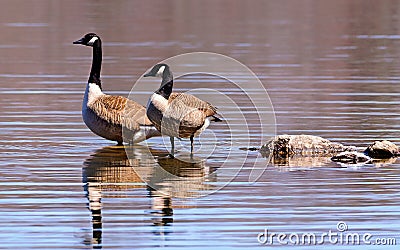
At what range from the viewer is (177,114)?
534 inches

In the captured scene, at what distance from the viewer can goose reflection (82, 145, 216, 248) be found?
1004cm

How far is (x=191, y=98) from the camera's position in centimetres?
1386

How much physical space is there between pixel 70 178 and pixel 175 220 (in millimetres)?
2363

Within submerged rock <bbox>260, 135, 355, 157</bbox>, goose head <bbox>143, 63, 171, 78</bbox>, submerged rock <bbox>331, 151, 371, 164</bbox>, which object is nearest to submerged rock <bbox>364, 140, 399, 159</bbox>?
submerged rock <bbox>331, 151, 371, 164</bbox>

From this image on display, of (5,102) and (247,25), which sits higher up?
(247,25)

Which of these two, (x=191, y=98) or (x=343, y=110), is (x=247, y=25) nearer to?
(x=343, y=110)

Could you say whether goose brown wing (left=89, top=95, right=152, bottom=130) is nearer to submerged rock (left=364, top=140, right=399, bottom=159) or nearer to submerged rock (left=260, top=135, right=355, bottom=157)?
submerged rock (left=260, top=135, right=355, bottom=157)

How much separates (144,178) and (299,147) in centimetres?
257

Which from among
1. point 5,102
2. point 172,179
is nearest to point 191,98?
point 172,179

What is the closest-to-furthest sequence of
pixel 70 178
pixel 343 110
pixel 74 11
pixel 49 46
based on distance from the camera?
pixel 70 178, pixel 343 110, pixel 49 46, pixel 74 11

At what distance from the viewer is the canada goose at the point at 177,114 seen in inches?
534

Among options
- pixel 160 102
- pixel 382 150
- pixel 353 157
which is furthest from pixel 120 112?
pixel 382 150

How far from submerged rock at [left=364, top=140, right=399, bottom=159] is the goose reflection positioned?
214 centimetres

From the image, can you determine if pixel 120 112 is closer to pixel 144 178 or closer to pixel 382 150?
pixel 144 178
